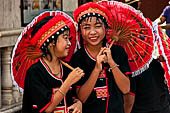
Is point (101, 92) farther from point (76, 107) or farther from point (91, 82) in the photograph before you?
point (76, 107)

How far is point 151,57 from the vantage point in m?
3.53

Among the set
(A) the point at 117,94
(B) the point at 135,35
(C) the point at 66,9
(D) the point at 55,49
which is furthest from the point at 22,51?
(C) the point at 66,9

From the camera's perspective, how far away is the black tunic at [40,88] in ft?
9.20

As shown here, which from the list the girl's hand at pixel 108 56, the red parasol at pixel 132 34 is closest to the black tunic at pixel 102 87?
the girl's hand at pixel 108 56

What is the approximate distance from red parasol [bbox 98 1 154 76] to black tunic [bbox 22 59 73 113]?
84 centimetres

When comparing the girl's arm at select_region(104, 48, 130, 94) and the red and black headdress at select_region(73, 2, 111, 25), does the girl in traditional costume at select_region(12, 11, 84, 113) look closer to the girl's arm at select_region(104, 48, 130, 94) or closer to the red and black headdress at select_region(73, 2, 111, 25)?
the red and black headdress at select_region(73, 2, 111, 25)

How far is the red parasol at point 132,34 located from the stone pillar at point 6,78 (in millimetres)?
1845

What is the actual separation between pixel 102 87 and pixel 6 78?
6.51ft

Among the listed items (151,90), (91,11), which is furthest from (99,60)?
(151,90)

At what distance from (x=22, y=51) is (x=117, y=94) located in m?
0.99

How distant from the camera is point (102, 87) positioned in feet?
10.5

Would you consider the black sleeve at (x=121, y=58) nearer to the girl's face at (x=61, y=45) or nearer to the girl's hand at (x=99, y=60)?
the girl's hand at (x=99, y=60)

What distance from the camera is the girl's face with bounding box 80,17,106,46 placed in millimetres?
3139

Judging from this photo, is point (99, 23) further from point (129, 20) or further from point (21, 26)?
point (21, 26)
